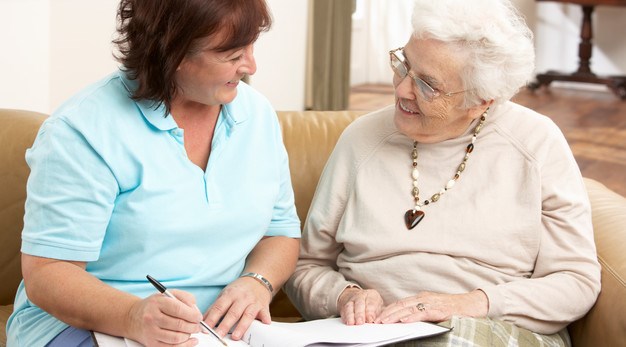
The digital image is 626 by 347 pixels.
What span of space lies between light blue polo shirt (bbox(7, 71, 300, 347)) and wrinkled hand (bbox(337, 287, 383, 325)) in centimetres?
22

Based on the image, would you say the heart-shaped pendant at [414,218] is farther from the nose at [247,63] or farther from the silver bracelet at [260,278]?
the nose at [247,63]

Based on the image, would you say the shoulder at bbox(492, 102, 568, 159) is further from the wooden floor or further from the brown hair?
the wooden floor

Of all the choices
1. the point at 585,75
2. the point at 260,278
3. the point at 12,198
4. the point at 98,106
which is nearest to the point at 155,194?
the point at 98,106

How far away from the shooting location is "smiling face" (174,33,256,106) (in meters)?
1.76

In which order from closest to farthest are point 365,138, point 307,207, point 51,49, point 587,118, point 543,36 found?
point 365,138 → point 307,207 → point 51,49 → point 587,118 → point 543,36

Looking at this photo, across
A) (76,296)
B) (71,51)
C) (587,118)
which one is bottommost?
(587,118)

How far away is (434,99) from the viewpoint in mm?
2006

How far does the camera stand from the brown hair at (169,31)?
170 centimetres

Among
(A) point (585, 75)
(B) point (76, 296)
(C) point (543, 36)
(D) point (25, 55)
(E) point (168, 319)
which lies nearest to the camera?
(E) point (168, 319)

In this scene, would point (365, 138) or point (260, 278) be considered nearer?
point (260, 278)

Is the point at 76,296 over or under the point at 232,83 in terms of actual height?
under

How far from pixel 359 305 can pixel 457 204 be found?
323 millimetres

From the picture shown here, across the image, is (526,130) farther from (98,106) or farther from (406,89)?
(98,106)

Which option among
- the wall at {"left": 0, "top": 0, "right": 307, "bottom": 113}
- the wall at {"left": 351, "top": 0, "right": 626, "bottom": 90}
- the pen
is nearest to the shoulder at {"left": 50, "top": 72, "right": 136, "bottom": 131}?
the pen
